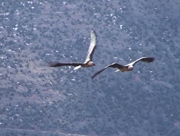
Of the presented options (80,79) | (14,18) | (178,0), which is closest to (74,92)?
(80,79)

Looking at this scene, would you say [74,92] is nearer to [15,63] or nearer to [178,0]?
[15,63]

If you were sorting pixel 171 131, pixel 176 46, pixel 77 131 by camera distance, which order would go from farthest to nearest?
pixel 176 46, pixel 171 131, pixel 77 131

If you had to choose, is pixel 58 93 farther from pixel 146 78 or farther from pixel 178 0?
pixel 178 0

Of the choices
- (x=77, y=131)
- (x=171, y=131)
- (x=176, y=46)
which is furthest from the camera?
(x=176, y=46)

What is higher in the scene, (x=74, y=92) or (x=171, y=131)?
(x=74, y=92)

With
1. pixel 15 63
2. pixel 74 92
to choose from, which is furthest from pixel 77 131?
pixel 15 63

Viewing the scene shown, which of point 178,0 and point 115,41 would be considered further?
point 178,0
